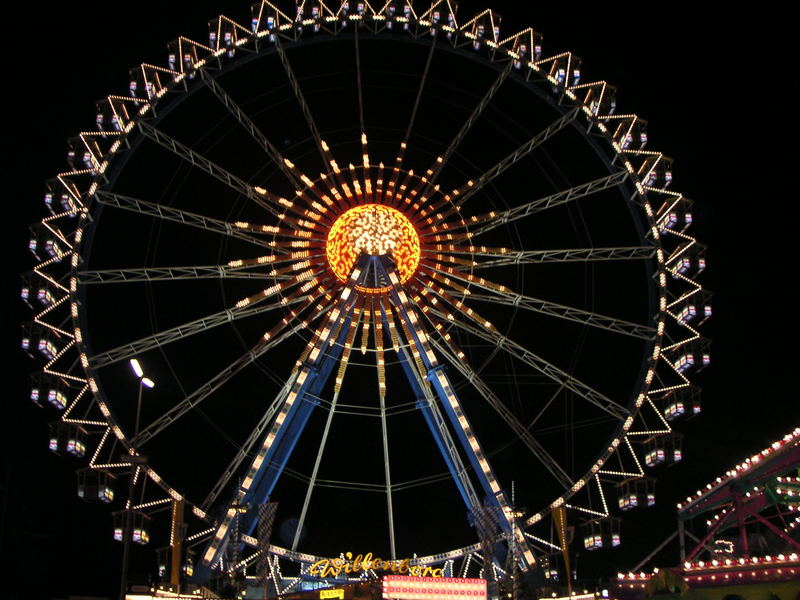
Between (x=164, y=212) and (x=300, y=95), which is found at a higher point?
(x=300, y=95)

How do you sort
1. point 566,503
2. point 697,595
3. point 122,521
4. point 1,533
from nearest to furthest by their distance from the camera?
point 697,595 → point 122,521 → point 566,503 → point 1,533

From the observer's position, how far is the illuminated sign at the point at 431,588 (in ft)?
64.9

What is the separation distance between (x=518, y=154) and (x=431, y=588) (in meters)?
11.6

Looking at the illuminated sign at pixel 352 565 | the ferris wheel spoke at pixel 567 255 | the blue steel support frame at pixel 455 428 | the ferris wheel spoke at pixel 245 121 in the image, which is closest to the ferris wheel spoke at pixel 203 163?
the ferris wheel spoke at pixel 245 121

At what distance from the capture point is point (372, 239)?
23422mm

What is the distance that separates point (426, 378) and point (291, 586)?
6254 mm

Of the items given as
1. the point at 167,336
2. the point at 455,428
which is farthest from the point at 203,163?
the point at 455,428

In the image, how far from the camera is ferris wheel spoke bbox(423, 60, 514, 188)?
24266 mm

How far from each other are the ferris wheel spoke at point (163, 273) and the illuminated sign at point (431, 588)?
8201mm

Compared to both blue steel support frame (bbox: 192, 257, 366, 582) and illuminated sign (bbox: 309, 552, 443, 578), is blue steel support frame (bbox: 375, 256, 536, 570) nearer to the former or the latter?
blue steel support frame (bbox: 192, 257, 366, 582)

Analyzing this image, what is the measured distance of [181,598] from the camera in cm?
1888

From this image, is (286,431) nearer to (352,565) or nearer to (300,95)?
(352,565)

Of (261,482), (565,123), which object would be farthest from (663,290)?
(261,482)

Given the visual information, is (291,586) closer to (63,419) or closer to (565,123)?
(63,419)
